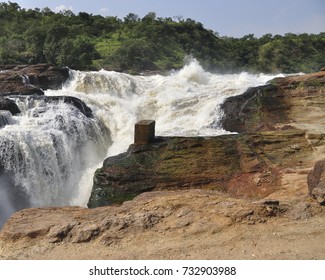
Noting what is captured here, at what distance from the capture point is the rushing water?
33.3 feet

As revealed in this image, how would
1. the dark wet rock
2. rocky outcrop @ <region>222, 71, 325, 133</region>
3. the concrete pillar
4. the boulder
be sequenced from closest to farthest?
the boulder → the concrete pillar → the dark wet rock → rocky outcrop @ <region>222, 71, 325, 133</region>

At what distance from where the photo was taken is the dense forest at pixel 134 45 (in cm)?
2977

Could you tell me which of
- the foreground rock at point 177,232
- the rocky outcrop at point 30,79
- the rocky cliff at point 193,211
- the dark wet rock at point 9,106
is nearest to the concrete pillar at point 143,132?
the rocky cliff at point 193,211

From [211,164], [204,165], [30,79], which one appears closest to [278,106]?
[211,164]

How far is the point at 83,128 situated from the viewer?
42.0 ft

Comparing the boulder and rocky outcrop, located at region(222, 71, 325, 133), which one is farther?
rocky outcrop, located at region(222, 71, 325, 133)

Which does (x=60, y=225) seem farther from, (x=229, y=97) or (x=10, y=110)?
(x=229, y=97)

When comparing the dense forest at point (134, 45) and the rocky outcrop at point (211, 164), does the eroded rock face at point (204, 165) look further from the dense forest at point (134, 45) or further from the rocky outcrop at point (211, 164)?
the dense forest at point (134, 45)

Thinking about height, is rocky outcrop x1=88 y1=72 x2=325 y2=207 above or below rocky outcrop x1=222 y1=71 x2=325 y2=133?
below

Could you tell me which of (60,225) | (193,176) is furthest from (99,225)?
(193,176)

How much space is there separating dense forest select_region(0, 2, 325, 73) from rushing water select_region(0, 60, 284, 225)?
1125 cm

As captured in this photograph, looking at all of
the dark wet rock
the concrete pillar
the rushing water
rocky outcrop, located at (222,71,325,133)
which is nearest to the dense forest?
the rushing water

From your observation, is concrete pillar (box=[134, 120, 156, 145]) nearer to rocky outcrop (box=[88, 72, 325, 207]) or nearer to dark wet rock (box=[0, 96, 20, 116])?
rocky outcrop (box=[88, 72, 325, 207])

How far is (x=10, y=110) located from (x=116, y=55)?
21238 mm
